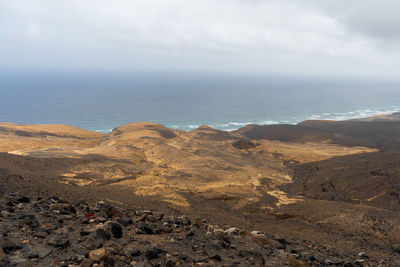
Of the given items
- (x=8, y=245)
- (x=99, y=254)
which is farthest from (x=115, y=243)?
(x=8, y=245)

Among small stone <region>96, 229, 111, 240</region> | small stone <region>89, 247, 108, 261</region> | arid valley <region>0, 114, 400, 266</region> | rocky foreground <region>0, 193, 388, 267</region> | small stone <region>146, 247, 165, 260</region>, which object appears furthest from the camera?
arid valley <region>0, 114, 400, 266</region>

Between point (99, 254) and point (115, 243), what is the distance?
2.82ft

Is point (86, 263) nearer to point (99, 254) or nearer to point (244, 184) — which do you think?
point (99, 254)

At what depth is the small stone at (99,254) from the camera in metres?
4.82

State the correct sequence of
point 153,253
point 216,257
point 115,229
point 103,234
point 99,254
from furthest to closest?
point 115,229 < point 103,234 < point 216,257 < point 153,253 < point 99,254

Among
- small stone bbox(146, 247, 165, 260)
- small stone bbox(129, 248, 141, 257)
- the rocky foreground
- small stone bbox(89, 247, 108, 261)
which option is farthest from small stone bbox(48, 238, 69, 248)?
small stone bbox(146, 247, 165, 260)

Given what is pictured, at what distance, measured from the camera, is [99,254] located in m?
4.89

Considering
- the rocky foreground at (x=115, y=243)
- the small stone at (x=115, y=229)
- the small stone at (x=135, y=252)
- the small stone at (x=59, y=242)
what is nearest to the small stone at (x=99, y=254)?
the rocky foreground at (x=115, y=243)

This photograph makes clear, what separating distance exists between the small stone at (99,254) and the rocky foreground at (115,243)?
1cm

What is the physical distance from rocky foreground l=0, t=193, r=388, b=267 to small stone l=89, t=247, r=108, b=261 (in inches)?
0.4

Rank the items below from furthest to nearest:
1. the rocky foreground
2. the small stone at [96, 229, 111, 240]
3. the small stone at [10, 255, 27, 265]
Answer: the small stone at [96, 229, 111, 240]
the rocky foreground
the small stone at [10, 255, 27, 265]

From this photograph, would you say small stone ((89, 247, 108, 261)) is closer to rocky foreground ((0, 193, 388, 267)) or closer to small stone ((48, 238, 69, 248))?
rocky foreground ((0, 193, 388, 267))

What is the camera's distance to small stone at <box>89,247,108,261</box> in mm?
4819

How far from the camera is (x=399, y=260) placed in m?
9.12
